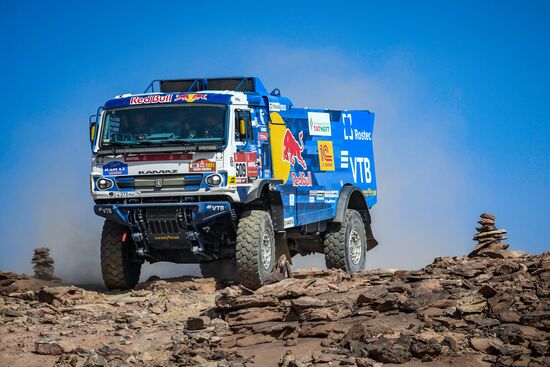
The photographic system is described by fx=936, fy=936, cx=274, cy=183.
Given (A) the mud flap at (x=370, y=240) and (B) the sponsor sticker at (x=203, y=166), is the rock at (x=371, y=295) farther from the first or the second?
(A) the mud flap at (x=370, y=240)

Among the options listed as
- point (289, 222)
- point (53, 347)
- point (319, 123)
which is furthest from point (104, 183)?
point (319, 123)

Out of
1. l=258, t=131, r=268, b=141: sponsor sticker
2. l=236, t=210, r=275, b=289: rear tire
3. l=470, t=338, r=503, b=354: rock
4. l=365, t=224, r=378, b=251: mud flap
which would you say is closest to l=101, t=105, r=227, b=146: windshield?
l=258, t=131, r=268, b=141: sponsor sticker

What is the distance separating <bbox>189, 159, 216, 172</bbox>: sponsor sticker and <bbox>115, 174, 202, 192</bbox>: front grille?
0.38 feet

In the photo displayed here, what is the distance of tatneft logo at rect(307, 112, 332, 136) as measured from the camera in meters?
19.3

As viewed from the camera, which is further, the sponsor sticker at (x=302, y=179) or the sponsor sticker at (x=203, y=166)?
the sponsor sticker at (x=302, y=179)

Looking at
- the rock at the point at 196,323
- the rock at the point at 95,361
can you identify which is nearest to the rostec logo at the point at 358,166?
the rock at the point at 196,323

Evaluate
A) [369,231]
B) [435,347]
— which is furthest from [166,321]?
[369,231]

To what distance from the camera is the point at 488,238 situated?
1719 cm

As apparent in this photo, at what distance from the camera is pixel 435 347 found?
422 inches

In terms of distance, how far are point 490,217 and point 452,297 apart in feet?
16.7

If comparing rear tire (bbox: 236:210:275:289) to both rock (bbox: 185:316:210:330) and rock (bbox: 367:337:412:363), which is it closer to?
rock (bbox: 185:316:210:330)

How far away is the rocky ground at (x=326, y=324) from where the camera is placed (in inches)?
433

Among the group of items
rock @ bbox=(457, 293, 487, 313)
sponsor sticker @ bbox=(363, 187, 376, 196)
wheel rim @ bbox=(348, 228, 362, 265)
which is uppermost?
sponsor sticker @ bbox=(363, 187, 376, 196)

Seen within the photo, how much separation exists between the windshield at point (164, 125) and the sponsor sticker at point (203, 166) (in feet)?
1.23
